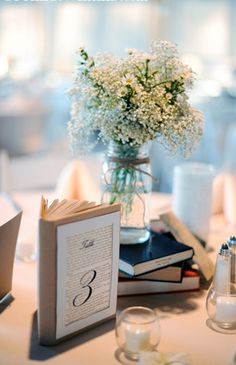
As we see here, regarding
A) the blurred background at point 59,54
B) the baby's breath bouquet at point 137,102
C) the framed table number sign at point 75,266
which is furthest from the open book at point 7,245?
the blurred background at point 59,54

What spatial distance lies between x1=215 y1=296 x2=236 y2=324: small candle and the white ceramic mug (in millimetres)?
409

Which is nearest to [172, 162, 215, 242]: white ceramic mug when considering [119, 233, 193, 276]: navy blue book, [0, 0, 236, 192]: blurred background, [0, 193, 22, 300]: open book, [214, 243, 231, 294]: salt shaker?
[119, 233, 193, 276]: navy blue book

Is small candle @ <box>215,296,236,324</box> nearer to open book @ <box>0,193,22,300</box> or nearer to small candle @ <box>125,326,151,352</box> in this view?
small candle @ <box>125,326,151,352</box>

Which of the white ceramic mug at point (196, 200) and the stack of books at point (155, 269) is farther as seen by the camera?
the white ceramic mug at point (196, 200)

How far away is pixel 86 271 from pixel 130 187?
0.30 metres

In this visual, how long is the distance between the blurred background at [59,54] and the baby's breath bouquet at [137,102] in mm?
2930

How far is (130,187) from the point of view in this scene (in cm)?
127

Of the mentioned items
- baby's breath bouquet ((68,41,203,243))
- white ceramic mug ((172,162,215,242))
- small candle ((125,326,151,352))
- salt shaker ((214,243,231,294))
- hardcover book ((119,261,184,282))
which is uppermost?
baby's breath bouquet ((68,41,203,243))

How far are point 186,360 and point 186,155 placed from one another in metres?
0.49

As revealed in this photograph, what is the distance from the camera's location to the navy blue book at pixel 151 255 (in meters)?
1.15

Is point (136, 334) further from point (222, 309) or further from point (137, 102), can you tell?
point (137, 102)

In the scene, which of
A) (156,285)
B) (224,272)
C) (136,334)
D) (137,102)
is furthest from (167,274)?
(137,102)

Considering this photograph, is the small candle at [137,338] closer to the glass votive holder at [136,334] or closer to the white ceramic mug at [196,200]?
the glass votive holder at [136,334]

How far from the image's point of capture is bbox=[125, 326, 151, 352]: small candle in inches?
37.3
